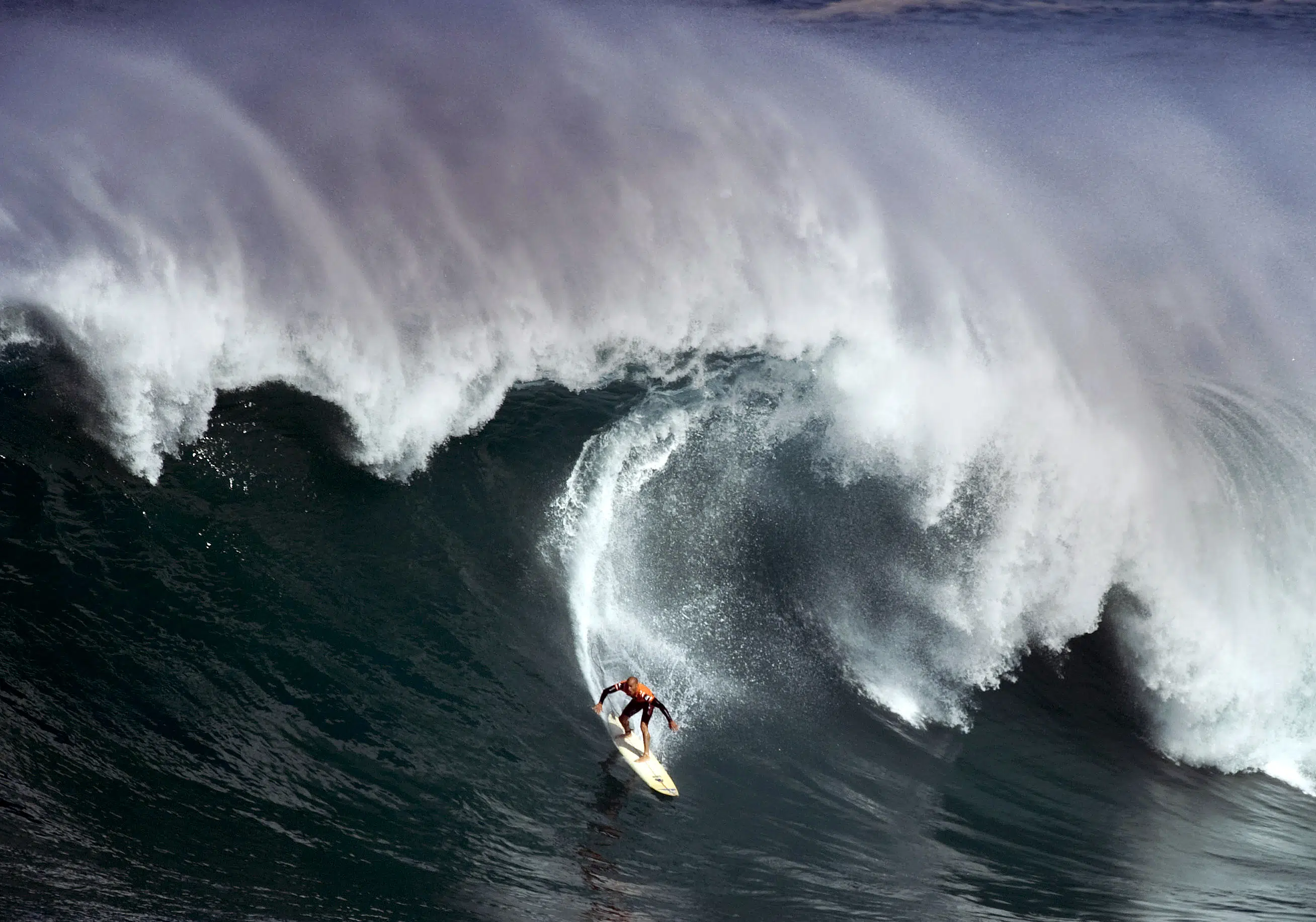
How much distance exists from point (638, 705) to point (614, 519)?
120 inches

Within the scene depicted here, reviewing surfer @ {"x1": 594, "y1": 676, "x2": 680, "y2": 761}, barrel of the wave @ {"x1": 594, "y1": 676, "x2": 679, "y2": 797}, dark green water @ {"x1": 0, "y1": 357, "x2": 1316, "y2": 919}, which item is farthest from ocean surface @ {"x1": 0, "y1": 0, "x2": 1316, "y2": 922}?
surfer @ {"x1": 594, "y1": 676, "x2": 680, "y2": 761}

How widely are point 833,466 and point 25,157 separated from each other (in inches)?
477

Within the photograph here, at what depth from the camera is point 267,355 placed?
12.5 m

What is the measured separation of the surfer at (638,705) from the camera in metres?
9.30

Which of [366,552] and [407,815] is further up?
[366,552]

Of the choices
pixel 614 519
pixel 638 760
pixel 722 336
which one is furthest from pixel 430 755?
pixel 722 336

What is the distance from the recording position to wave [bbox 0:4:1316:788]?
470 inches

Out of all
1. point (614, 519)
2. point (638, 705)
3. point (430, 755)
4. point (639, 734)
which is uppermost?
point (614, 519)

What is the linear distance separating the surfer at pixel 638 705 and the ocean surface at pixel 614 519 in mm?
327

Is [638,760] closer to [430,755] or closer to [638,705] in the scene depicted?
[638,705]

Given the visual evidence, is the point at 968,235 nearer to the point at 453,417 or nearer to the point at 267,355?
the point at 453,417

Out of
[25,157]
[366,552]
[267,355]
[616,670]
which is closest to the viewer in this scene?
[616,670]

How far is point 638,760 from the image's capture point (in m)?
9.38

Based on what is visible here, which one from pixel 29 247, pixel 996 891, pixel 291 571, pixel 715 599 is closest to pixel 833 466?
pixel 715 599
